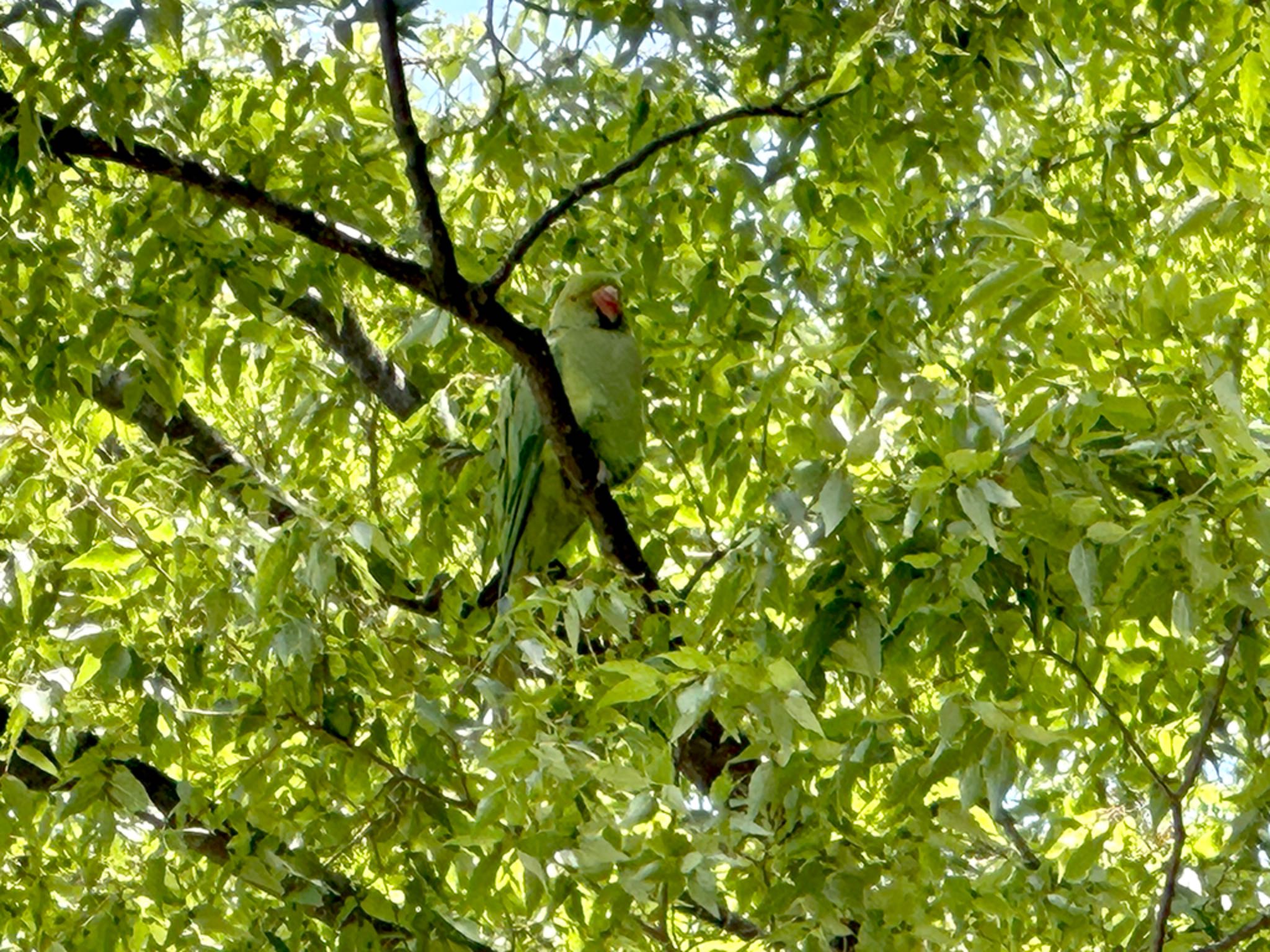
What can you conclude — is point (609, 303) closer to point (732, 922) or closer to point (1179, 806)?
point (732, 922)

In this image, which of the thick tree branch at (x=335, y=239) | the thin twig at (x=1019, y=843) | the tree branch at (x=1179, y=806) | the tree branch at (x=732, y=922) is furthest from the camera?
the tree branch at (x=732, y=922)

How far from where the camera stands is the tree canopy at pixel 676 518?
7.18 feet

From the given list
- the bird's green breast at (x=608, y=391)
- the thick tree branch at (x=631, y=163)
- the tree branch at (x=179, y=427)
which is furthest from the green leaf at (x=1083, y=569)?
the tree branch at (x=179, y=427)

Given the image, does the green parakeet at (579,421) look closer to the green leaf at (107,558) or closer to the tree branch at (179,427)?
the tree branch at (179,427)

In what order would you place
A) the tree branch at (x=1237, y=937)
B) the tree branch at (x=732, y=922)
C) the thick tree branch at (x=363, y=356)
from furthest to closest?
the thick tree branch at (x=363, y=356), the tree branch at (x=732, y=922), the tree branch at (x=1237, y=937)

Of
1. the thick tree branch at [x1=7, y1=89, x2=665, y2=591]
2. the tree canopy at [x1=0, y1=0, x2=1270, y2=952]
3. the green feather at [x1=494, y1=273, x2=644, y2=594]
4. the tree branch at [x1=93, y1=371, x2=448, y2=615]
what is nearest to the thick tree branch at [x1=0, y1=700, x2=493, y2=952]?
the tree canopy at [x1=0, y1=0, x2=1270, y2=952]

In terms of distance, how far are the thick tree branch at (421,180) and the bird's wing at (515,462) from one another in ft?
2.20

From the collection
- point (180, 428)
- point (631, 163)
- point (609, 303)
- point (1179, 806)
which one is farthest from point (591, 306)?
point (1179, 806)

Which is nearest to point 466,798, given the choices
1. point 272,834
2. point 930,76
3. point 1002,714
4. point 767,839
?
point 272,834

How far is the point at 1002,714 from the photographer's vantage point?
210cm

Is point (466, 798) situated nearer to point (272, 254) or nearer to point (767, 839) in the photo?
point (767, 839)

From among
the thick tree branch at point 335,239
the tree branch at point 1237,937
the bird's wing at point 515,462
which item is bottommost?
the tree branch at point 1237,937

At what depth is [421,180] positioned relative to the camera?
2645mm

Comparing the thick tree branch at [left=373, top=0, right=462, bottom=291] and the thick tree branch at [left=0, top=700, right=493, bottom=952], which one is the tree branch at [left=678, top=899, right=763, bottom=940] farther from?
the thick tree branch at [left=373, top=0, right=462, bottom=291]
